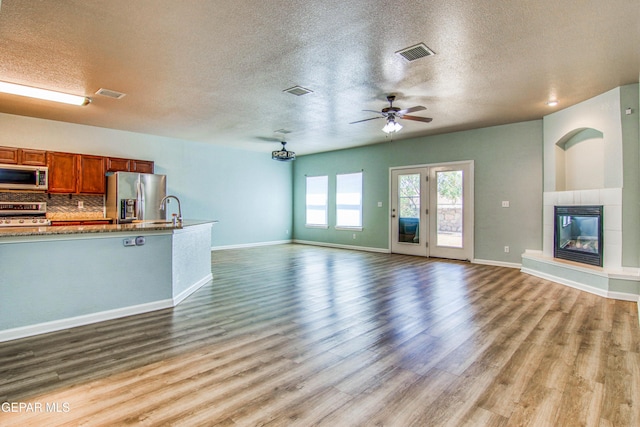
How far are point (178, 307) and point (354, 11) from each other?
3.55 metres

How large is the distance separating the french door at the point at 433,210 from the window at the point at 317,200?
2.34 metres

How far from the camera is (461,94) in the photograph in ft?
15.4

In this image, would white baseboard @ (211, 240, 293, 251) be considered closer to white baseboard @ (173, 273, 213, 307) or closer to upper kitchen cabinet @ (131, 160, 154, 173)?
upper kitchen cabinet @ (131, 160, 154, 173)

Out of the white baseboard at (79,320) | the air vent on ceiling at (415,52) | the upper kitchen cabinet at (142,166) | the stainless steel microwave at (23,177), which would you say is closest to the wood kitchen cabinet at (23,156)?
the stainless steel microwave at (23,177)

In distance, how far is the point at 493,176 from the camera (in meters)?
6.56

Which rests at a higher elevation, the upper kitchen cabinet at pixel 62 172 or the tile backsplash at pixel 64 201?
the upper kitchen cabinet at pixel 62 172

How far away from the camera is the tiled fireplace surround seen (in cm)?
422

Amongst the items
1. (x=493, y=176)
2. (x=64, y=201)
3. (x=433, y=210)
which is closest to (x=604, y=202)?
(x=493, y=176)

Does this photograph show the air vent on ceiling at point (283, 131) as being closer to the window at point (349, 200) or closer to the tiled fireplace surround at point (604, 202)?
the window at point (349, 200)

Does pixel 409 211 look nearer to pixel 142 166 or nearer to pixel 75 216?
pixel 142 166

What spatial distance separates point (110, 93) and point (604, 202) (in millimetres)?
7172

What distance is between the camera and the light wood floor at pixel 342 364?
1.85 m

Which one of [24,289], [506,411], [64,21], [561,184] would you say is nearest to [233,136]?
[64,21]

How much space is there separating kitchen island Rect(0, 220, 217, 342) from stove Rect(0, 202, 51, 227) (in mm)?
3001
